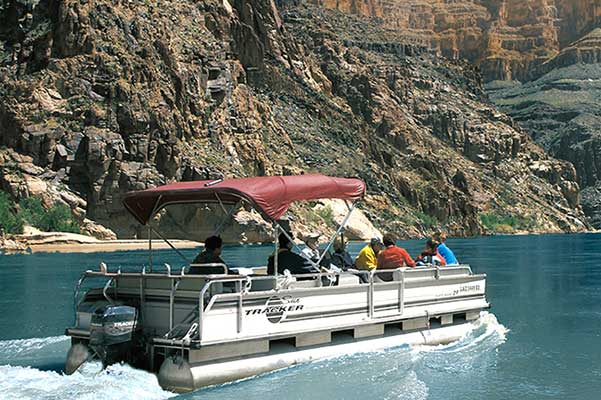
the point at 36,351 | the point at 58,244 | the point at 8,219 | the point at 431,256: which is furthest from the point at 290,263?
the point at 8,219

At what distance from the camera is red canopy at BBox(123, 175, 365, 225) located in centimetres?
1864

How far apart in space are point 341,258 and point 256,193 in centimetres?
471

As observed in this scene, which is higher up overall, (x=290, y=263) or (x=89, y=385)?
(x=290, y=263)

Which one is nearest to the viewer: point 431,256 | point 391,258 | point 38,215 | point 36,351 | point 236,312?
point 236,312

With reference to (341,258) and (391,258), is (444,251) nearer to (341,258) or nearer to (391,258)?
(391,258)

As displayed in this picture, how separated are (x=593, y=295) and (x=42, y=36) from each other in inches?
3497

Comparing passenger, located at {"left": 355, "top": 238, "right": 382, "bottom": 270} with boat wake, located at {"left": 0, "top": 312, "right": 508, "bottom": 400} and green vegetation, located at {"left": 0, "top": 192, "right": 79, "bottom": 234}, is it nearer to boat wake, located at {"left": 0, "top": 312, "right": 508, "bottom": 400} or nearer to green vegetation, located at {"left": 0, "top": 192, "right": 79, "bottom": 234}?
boat wake, located at {"left": 0, "top": 312, "right": 508, "bottom": 400}

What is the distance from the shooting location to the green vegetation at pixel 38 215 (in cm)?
9431

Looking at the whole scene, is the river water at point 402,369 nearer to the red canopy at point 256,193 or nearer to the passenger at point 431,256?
the passenger at point 431,256

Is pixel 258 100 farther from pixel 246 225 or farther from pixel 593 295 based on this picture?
pixel 593 295

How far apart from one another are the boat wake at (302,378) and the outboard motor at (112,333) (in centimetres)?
26

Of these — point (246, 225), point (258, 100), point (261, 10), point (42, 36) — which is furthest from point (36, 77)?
point (261, 10)

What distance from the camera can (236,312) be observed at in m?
17.6

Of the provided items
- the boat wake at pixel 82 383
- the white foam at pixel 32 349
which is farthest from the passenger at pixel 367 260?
the white foam at pixel 32 349
